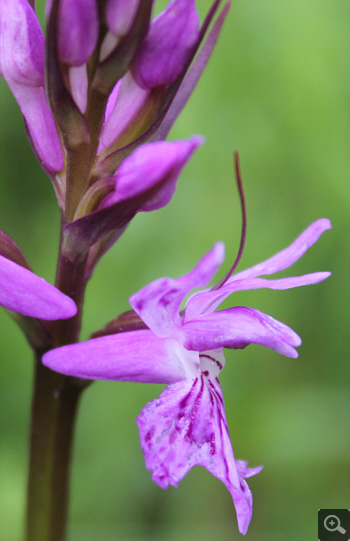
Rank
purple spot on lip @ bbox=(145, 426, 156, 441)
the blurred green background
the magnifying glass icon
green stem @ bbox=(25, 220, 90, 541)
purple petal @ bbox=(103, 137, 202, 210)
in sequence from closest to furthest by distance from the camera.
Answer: purple petal @ bbox=(103, 137, 202, 210) < purple spot on lip @ bbox=(145, 426, 156, 441) < green stem @ bbox=(25, 220, 90, 541) < the magnifying glass icon < the blurred green background

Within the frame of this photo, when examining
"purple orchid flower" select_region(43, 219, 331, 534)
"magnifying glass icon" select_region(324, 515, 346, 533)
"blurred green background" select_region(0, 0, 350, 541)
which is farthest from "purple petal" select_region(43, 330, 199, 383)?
"blurred green background" select_region(0, 0, 350, 541)

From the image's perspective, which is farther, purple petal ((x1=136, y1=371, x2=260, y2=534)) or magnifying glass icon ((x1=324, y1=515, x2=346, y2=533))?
magnifying glass icon ((x1=324, y1=515, x2=346, y2=533))

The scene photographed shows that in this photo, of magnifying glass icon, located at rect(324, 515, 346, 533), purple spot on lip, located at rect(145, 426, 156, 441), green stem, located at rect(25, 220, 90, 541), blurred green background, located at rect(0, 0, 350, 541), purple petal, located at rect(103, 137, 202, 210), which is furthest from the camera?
blurred green background, located at rect(0, 0, 350, 541)

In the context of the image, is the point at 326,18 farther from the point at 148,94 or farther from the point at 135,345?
the point at 135,345

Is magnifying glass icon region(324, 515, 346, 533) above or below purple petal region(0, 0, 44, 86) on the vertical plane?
below

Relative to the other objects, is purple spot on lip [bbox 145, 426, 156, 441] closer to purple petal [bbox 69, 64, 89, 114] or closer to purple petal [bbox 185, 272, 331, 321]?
purple petal [bbox 185, 272, 331, 321]

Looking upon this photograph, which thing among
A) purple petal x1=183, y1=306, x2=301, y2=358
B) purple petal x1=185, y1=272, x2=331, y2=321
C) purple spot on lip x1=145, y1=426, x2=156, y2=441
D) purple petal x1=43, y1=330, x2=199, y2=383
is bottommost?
purple spot on lip x1=145, y1=426, x2=156, y2=441

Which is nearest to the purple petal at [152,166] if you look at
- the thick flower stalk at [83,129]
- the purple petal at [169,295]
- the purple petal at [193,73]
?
the thick flower stalk at [83,129]

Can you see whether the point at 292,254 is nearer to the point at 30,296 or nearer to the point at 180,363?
the point at 180,363
